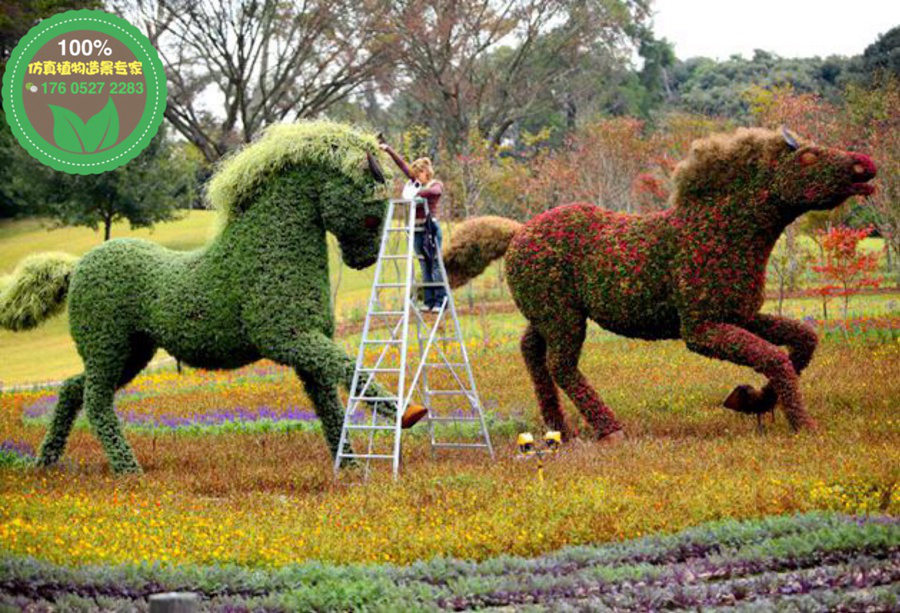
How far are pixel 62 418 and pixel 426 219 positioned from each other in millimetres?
4580

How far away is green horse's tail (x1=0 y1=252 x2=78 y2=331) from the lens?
12062 mm

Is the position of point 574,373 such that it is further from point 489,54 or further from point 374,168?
point 489,54

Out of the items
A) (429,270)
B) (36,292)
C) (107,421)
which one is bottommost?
(107,421)

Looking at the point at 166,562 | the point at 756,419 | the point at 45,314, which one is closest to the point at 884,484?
the point at 756,419

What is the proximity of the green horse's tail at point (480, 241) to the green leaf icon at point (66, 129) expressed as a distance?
502 cm

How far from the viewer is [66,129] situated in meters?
13.5

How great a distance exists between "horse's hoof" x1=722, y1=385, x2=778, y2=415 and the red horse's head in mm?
1852

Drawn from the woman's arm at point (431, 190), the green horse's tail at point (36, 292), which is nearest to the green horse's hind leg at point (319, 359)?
the woman's arm at point (431, 190)

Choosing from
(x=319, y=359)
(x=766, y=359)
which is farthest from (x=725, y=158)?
(x=319, y=359)

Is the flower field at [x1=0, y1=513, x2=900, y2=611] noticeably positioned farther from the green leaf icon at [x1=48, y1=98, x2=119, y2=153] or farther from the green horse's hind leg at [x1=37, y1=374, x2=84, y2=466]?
the green leaf icon at [x1=48, y1=98, x2=119, y2=153]

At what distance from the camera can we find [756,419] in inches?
446

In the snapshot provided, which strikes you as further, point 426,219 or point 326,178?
point 426,219

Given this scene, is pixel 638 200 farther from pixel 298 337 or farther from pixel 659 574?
pixel 659 574

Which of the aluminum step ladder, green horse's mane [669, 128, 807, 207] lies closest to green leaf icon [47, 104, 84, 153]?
the aluminum step ladder
